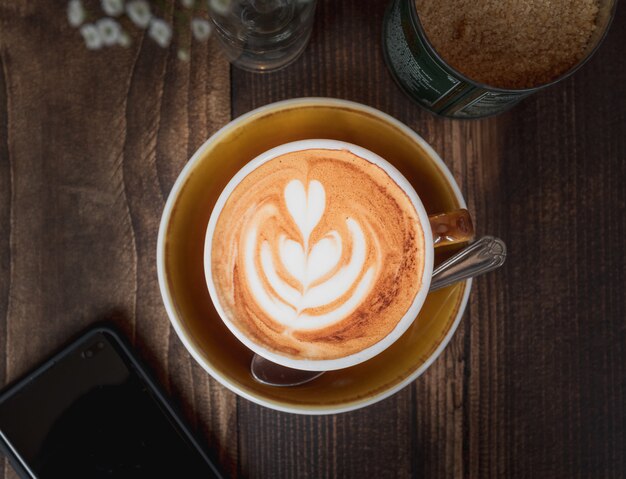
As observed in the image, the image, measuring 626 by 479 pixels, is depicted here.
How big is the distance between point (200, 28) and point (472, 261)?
1.29 feet

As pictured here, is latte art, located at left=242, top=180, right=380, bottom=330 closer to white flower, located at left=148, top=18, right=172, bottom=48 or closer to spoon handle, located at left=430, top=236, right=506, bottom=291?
spoon handle, located at left=430, top=236, right=506, bottom=291

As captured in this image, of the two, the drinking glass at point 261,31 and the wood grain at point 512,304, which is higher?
the drinking glass at point 261,31

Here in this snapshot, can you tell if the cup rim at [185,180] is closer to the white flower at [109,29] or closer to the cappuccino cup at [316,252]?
the cappuccino cup at [316,252]

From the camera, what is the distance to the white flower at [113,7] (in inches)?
25.1

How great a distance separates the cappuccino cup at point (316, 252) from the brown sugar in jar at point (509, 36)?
5.9 inches

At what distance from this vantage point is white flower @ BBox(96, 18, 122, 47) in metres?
0.64

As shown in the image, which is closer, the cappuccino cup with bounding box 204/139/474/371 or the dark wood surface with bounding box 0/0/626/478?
the cappuccino cup with bounding box 204/139/474/371

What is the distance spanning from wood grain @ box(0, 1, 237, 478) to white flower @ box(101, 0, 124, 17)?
4 cm

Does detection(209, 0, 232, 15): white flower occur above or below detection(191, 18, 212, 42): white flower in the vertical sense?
above

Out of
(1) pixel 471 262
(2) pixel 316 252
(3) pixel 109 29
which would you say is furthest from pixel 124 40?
(1) pixel 471 262

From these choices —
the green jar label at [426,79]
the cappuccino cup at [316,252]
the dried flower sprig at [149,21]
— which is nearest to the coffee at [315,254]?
the cappuccino cup at [316,252]

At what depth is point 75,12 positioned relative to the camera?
0.64 m

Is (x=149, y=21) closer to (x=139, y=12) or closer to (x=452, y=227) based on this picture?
(x=139, y=12)

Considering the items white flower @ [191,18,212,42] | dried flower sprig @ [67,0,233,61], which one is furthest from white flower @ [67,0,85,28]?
white flower @ [191,18,212,42]
